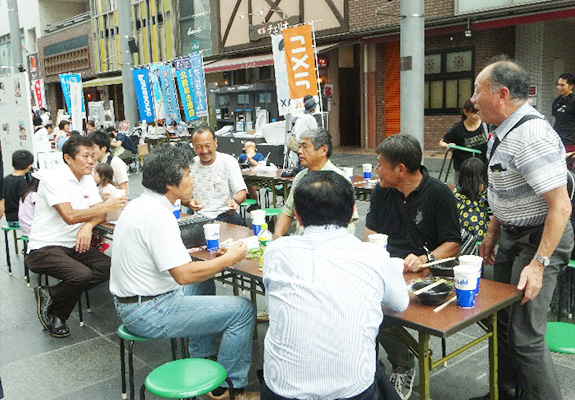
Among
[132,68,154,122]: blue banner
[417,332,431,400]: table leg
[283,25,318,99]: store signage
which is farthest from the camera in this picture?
[132,68,154,122]: blue banner

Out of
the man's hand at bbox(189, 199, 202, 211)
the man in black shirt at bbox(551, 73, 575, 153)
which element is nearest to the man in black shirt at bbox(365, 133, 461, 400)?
the man's hand at bbox(189, 199, 202, 211)

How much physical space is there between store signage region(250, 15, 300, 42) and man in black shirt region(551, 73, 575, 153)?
10.9 metres

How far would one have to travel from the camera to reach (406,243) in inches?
135

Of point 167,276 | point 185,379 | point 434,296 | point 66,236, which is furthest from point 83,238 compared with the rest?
point 434,296

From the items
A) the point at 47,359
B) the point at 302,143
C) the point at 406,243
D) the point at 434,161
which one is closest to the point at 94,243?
the point at 47,359

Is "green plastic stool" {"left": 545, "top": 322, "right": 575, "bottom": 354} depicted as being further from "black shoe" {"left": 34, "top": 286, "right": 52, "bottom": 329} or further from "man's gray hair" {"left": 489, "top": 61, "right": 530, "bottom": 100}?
"black shoe" {"left": 34, "top": 286, "right": 52, "bottom": 329}

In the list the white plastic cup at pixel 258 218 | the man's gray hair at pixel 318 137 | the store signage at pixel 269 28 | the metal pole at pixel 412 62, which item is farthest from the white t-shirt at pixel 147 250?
the store signage at pixel 269 28

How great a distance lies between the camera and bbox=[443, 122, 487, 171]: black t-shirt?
661cm

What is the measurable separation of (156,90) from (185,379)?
1453 centimetres

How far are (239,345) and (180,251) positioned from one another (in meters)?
0.71

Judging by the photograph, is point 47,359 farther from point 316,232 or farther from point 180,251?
point 316,232

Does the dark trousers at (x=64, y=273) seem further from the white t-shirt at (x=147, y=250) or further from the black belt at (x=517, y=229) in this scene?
the black belt at (x=517, y=229)

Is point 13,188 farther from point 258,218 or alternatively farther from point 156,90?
point 156,90

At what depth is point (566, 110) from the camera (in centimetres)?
787
